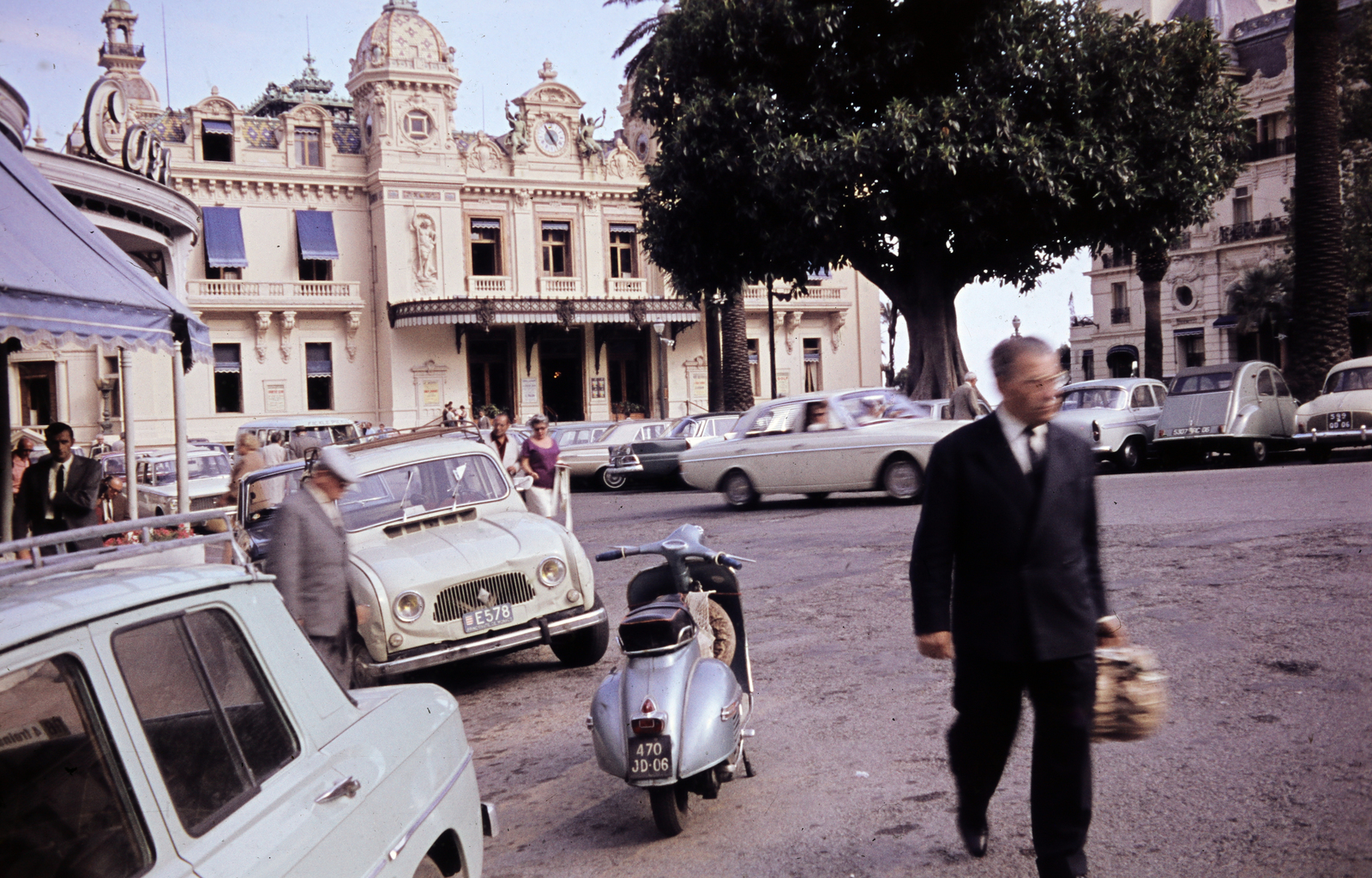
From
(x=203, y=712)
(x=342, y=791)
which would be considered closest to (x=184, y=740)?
(x=203, y=712)

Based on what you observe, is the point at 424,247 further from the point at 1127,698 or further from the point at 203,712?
the point at 203,712

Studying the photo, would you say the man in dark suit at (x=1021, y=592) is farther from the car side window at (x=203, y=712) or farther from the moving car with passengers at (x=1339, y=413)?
the moving car with passengers at (x=1339, y=413)

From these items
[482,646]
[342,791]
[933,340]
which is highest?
[933,340]

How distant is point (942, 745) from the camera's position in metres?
5.58

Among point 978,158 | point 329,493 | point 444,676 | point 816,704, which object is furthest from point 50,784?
point 978,158

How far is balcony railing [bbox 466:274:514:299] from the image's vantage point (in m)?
41.5

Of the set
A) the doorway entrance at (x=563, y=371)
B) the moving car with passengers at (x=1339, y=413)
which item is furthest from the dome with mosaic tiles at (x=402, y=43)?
the moving car with passengers at (x=1339, y=413)

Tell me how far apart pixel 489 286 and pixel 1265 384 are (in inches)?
1087

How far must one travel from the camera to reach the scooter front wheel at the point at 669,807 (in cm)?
466

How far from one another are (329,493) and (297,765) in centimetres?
375

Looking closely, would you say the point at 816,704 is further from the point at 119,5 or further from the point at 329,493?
the point at 119,5

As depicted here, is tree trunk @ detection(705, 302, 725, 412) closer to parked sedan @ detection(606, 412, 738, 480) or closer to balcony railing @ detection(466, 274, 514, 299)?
parked sedan @ detection(606, 412, 738, 480)

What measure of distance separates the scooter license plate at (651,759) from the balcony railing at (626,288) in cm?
3938

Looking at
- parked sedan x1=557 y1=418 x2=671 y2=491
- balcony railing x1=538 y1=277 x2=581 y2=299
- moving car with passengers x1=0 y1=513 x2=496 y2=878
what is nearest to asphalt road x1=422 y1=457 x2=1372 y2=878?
moving car with passengers x1=0 y1=513 x2=496 y2=878
